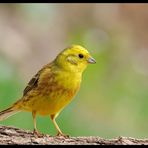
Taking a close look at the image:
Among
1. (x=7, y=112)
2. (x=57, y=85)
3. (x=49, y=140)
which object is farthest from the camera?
(x=7, y=112)

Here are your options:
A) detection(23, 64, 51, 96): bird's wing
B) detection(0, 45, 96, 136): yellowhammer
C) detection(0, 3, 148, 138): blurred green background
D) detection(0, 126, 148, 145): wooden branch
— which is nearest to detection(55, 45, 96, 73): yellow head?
detection(0, 45, 96, 136): yellowhammer

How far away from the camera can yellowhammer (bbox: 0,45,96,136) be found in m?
5.62

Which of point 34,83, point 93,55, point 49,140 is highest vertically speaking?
point 93,55

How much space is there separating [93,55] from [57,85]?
4043 millimetres

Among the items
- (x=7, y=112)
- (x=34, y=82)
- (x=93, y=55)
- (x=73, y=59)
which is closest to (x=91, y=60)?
(x=73, y=59)

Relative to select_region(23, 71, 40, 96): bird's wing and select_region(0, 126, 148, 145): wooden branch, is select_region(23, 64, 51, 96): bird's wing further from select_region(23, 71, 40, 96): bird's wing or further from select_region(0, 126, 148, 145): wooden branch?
select_region(0, 126, 148, 145): wooden branch

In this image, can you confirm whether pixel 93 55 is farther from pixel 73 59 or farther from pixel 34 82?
pixel 73 59

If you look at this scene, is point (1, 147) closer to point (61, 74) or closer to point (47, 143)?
point (47, 143)

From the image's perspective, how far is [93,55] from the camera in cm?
970

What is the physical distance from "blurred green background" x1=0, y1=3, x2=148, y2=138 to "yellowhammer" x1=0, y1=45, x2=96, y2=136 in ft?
2.83

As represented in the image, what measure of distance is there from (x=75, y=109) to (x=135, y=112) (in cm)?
54

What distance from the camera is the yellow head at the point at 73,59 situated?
5.73 metres

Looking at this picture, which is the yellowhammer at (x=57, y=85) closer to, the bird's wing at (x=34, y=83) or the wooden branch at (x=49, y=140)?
the bird's wing at (x=34, y=83)

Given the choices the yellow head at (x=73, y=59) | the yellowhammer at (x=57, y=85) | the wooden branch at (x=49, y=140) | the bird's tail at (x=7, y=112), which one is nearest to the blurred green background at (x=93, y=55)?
the bird's tail at (x=7, y=112)
